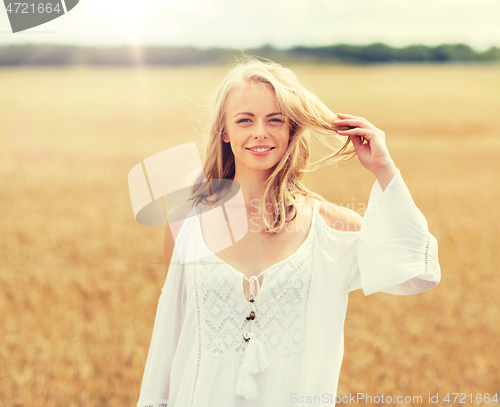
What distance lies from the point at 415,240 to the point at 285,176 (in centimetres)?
57

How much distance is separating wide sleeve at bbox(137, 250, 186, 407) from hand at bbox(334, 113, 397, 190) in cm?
85

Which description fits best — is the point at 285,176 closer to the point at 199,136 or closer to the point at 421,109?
the point at 199,136

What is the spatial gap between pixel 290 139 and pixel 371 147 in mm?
344

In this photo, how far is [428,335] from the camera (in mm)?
4449

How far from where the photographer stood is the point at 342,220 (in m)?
1.89

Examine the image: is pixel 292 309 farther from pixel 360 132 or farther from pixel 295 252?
pixel 360 132

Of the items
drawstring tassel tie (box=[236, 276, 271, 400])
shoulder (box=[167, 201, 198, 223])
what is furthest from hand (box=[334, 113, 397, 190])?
shoulder (box=[167, 201, 198, 223])

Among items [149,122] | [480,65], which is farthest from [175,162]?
[480,65]

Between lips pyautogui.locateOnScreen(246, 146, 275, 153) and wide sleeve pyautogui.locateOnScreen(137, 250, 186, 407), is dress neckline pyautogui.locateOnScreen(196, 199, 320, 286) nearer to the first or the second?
wide sleeve pyautogui.locateOnScreen(137, 250, 186, 407)

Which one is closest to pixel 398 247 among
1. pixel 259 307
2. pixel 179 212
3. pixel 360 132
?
pixel 360 132

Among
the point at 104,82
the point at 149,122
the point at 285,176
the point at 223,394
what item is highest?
the point at 104,82

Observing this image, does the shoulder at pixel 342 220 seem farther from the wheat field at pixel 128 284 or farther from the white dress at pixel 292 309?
the wheat field at pixel 128 284

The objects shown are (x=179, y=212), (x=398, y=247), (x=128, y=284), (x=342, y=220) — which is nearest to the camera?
(x=398, y=247)

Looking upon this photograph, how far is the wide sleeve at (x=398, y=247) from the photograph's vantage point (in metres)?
1.65
